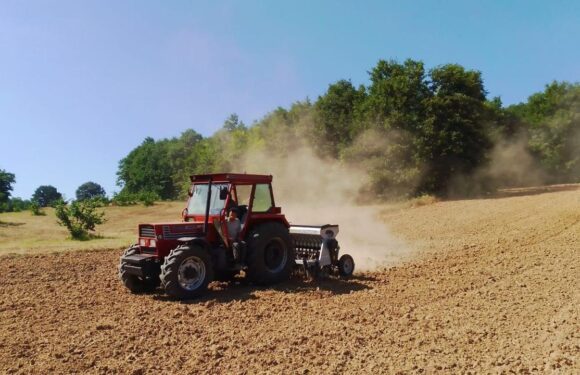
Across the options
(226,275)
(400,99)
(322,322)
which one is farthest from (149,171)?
(322,322)

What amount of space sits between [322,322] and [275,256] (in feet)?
11.1

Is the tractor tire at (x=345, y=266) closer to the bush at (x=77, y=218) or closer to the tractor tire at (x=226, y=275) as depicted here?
the tractor tire at (x=226, y=275)

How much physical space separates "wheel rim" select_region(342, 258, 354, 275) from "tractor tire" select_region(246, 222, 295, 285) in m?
1.31

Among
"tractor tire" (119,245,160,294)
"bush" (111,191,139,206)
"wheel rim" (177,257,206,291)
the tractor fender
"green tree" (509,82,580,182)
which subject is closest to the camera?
"wheel rim" (177,257,206,291)

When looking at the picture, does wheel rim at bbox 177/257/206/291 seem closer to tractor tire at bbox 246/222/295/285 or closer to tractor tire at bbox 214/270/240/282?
tractor tire at bbox 214/270/240/282

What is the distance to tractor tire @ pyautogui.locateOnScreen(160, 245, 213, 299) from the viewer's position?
9.67 m

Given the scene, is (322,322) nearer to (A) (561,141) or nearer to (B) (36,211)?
(B) (36,211)

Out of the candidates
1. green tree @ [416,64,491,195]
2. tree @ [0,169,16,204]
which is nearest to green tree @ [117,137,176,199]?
tree @ [0,169,16,204]

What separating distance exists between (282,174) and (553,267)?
29.4 metres

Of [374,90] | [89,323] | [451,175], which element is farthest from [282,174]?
[89,323]

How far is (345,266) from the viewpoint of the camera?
12250 mm

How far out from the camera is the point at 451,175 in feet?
113

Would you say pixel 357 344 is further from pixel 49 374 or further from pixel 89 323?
pixel 89 323

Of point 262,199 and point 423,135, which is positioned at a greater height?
point 423,135
